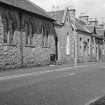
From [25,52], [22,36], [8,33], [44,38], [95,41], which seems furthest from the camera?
[95,41]

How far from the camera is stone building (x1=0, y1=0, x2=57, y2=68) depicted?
22.7m

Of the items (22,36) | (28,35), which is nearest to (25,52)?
(22,36)

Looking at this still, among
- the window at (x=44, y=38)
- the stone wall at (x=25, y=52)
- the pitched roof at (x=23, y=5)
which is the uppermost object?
the pitched roof at (x=23, y=5)

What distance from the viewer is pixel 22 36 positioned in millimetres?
25609

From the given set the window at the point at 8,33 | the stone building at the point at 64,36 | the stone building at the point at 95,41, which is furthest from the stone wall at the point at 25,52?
the stone building at the point at 95,41

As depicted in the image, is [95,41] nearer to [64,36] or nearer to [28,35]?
[64,36]

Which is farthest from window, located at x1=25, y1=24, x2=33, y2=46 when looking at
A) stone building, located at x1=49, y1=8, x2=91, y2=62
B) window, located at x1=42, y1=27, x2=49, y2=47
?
stone building, located at x1=49, y1=8, x2=91, y2=62

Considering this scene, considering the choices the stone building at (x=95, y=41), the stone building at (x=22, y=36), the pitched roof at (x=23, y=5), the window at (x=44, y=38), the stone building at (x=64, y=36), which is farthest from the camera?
the stone building at (x=95, y=41)

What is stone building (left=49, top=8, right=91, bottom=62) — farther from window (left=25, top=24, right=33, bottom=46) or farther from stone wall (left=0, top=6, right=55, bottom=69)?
window (left=25, top=24, right=33, bottom=46)

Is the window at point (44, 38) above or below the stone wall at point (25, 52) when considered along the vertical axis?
above

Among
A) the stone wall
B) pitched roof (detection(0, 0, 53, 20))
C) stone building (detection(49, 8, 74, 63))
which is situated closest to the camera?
the stone wall

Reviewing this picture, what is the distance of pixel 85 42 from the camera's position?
1900 inches

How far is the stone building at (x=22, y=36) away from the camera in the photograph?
22656 millimetres

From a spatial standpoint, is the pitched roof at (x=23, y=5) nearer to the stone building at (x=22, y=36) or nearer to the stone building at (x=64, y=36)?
the stone building at (x=22, y=36)
